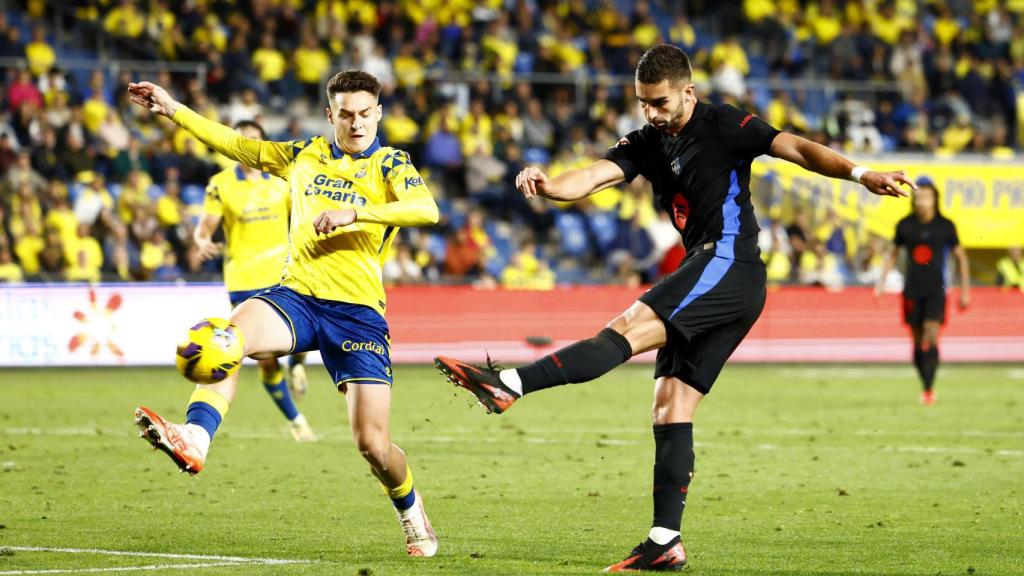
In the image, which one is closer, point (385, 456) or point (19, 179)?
point (385, 456)

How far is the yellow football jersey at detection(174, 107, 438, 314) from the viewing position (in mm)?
7918

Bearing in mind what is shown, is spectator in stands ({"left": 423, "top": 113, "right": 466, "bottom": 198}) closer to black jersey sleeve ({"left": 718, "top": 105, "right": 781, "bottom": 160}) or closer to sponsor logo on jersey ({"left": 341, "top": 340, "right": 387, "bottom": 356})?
sponsor logo on jersey ({"left": 341, "top": 340, "right": 387, "bottom": 356})

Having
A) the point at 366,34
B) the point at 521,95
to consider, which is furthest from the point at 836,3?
the point at 366,34

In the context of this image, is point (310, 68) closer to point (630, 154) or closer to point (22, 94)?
point (22, 94)

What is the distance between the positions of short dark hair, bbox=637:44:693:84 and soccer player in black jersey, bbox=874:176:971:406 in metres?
11.1

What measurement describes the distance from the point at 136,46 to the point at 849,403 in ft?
46.8

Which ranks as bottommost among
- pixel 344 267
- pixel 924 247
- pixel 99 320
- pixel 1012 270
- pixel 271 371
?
pixel 1012 270

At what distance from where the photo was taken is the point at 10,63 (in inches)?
963

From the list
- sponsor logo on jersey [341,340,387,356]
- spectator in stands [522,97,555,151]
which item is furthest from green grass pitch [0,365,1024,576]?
spectator in stands [522,97,555,151]

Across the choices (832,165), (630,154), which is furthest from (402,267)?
(832,165)

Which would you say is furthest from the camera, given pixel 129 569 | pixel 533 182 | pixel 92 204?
pixel 92 204

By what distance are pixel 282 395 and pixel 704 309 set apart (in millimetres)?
6841

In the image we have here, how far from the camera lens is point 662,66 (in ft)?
24.3

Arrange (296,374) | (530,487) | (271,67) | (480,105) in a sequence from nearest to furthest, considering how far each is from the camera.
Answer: (530,487) < (296,374) < (271,67) < (480,105)
